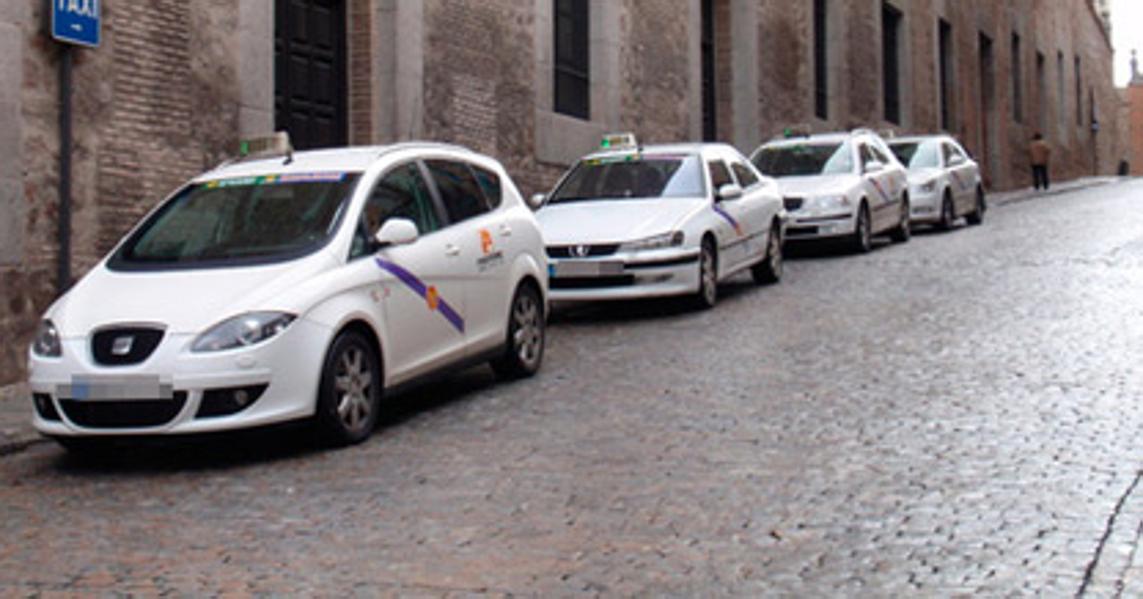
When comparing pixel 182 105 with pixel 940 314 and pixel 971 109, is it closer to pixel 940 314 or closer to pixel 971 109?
pixel 940 314

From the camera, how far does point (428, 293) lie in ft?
27.3

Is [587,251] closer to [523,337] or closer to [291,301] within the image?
[523,337]

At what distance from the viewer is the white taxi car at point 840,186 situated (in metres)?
18.0

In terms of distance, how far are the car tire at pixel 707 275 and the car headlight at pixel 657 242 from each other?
0.35 meters

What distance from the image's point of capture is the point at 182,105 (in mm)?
12234

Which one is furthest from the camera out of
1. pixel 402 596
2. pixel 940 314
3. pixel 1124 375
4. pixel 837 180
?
pixel 837 180

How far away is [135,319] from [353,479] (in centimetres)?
144

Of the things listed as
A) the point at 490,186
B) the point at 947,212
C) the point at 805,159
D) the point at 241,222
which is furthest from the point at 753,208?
the point at 947,212

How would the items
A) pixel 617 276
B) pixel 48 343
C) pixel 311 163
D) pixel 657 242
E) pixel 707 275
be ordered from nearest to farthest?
pixel 48 343
pixel 311 163
pixel 617 276
pixel 657 242
pixel 707 275

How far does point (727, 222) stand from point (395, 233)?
246 inches

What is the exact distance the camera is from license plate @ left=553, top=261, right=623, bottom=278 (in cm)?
1232

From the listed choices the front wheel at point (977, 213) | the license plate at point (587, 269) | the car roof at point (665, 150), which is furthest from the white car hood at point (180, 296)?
the front wheel at point (977, 213)

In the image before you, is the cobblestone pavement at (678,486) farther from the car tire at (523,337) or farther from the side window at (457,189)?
the side window at (457,189)

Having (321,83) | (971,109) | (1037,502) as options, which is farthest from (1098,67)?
(1037,502)
